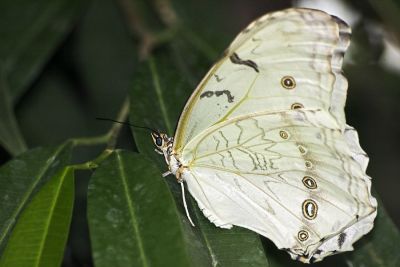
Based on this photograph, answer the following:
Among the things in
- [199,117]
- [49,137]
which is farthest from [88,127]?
[199,117]

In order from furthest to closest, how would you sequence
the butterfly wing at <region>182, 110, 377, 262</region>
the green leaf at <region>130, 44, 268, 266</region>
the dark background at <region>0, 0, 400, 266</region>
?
the dark background at <region>0, 0, 400, 266</region> → the butterfly wing at <region>182, 110, 377, 262</region> → the green leaf at <region>130, 44, 268, 266</region>

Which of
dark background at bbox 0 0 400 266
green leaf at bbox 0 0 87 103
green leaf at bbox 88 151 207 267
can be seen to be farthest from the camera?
dark background at bbox 0 0 400 266

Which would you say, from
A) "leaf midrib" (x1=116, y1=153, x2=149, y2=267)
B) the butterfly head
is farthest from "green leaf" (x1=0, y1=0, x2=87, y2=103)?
"leaf midrib" (x1=116, y1=153, x2=149, y2=267)

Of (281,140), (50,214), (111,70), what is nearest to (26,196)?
(50,214)

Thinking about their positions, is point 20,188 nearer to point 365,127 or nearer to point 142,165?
point 142,165

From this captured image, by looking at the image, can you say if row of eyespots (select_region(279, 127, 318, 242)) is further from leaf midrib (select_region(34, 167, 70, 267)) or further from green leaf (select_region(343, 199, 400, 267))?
leaf midrib (select_region(34, 167, 70, 267))

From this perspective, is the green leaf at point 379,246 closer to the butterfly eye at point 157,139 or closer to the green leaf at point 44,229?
the butterfly eye at point 157,139

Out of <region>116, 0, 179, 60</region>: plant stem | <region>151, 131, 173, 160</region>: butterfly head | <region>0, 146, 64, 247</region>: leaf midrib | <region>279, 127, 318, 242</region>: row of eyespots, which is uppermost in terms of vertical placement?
<region>116, 0, 179, 60</region>: plant stem

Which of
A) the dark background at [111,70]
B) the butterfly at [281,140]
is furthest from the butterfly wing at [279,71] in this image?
the dark background at [111,70]
